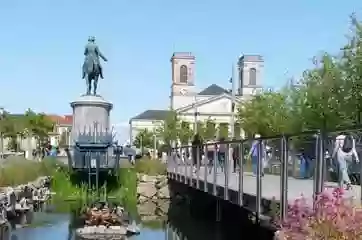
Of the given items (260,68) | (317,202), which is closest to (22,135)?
(260,68)

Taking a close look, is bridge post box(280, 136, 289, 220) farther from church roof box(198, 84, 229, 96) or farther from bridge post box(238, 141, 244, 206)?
church roof box(198, 84, 229, 96)

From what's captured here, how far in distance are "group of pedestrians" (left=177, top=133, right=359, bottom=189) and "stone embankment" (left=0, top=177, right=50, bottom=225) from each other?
19.5 feet

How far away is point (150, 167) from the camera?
35062mm

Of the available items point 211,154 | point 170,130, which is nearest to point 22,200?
point 211,154

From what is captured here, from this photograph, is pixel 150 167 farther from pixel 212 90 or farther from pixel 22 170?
pixel 212 90

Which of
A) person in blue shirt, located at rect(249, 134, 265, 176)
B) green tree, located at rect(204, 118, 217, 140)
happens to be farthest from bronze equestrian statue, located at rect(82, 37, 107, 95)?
green tree, located at rect(204, 118, 217, 140)

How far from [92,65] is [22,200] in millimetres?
14893

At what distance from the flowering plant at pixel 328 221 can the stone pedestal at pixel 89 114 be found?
29.7 metres

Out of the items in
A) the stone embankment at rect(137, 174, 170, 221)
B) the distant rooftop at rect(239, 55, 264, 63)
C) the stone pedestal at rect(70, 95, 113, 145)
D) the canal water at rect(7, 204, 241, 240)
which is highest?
the distant rooftop at rect(239, 55, 264, 63)

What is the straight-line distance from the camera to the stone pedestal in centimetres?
3588

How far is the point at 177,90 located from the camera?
12519 centimetres

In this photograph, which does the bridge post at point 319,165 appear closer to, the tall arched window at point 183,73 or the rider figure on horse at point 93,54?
the rider figure on horse at point 93,54

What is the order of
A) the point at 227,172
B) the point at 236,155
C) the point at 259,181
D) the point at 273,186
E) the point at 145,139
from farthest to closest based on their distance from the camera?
the point at 145,139
the point at 227,172
the point at 236,155
the point at 259,181
the point at 273,186

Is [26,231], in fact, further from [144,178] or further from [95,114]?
[95,114]
